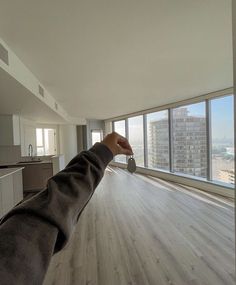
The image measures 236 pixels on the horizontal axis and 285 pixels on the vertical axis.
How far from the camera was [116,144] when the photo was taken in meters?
0.64

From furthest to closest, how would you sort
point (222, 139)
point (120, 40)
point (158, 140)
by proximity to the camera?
point (158, 140)
point (222, 139)
point (120, 40)

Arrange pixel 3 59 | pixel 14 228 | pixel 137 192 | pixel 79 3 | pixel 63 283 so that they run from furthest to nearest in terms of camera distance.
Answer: pixel 137 192
pixel 3 59
pixel 63 283
pixel 79 3
pixel 14 228

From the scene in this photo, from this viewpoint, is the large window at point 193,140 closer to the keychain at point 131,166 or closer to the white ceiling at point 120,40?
the white ceiling at point 120,40

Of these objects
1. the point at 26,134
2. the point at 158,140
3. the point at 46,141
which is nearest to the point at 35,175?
the point at 26,134

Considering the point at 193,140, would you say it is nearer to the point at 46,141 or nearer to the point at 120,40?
the point at 120,40

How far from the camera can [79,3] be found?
1.73m

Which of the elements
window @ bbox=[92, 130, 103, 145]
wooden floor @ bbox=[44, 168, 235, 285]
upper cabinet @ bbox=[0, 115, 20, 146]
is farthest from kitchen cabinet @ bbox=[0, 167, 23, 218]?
window @ bbox=[92, 130, 103, 145]

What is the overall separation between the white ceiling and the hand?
1.60m

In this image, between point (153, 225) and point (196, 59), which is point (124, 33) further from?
point (153, 225)

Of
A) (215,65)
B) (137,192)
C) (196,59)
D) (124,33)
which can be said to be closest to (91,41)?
(124,33)

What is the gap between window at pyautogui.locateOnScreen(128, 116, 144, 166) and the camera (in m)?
8.66

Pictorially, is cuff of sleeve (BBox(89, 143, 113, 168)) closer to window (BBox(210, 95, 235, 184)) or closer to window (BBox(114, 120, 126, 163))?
window (BBox(210, 95, 235, 184))

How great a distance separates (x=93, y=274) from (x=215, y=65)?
11.2 ft

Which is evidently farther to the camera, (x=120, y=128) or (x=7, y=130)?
(x=120, y=128)
